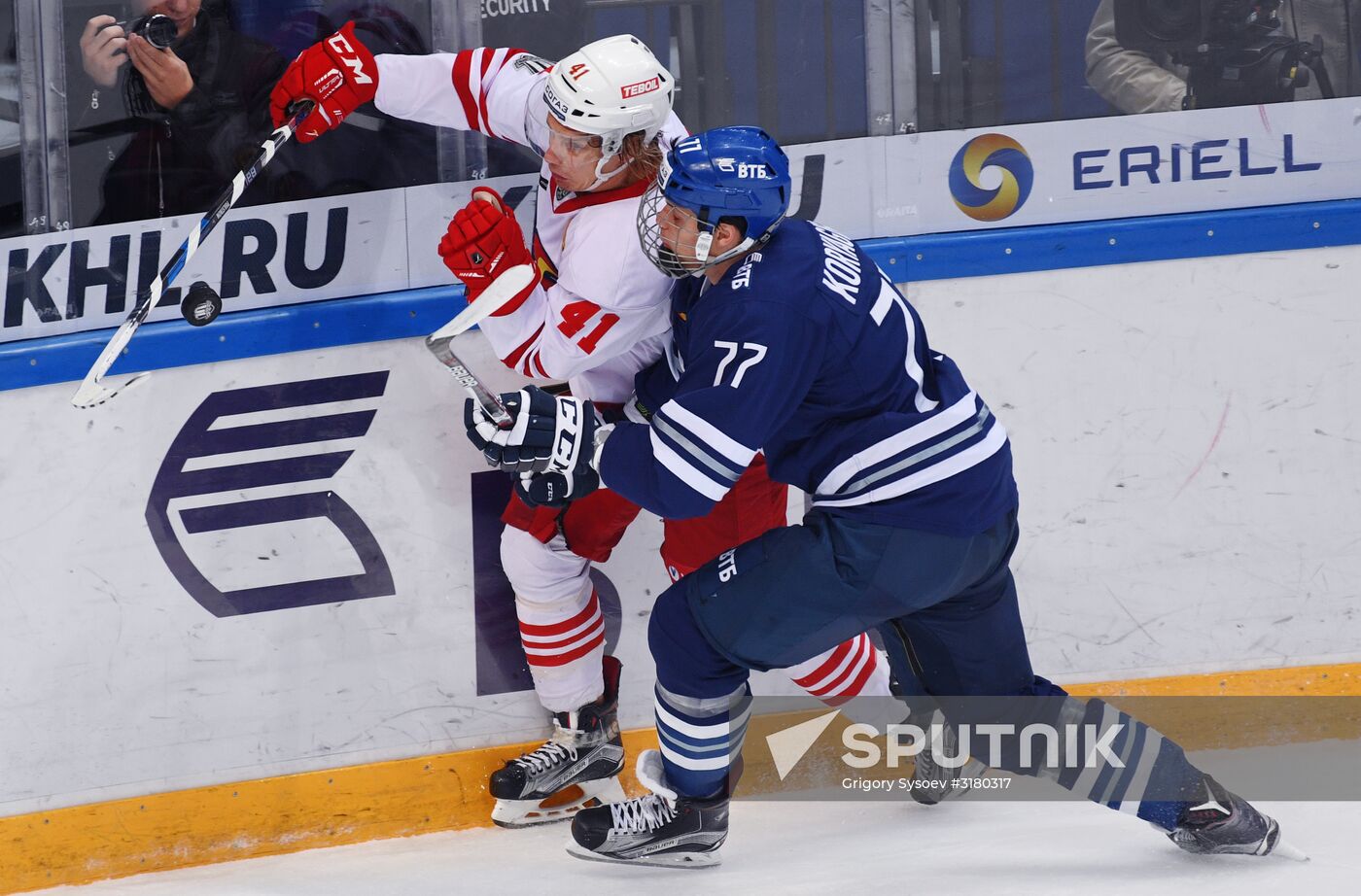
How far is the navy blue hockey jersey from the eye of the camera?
228 cm

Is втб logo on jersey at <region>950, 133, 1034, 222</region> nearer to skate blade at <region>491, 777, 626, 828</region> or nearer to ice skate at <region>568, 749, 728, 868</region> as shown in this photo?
ice skate at <region>568, 749, 728, 868</region>

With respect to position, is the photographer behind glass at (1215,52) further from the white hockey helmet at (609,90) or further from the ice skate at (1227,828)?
the ice skate at (1227,828)

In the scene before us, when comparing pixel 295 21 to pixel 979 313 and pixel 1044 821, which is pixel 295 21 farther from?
pixel 1044 821

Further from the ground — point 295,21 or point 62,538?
point 295,21

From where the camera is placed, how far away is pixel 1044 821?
2.93 meters

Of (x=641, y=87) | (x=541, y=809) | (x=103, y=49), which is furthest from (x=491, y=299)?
(x=541, y=809)

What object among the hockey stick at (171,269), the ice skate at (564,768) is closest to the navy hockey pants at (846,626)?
the ice skate at (564,768)

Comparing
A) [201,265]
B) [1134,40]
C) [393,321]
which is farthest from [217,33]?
[1134,40]

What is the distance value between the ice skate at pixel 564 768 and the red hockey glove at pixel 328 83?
46.4 inches

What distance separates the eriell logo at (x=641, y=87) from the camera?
2572mm

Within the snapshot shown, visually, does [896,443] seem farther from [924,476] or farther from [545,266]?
[545,266]

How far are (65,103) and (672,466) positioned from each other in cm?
134

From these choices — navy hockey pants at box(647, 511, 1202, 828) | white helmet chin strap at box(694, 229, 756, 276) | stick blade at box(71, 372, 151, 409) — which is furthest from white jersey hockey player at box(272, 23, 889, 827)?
stick blade at box(71, 372, 151, 409)

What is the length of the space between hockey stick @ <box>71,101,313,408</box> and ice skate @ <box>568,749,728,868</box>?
110 cm
